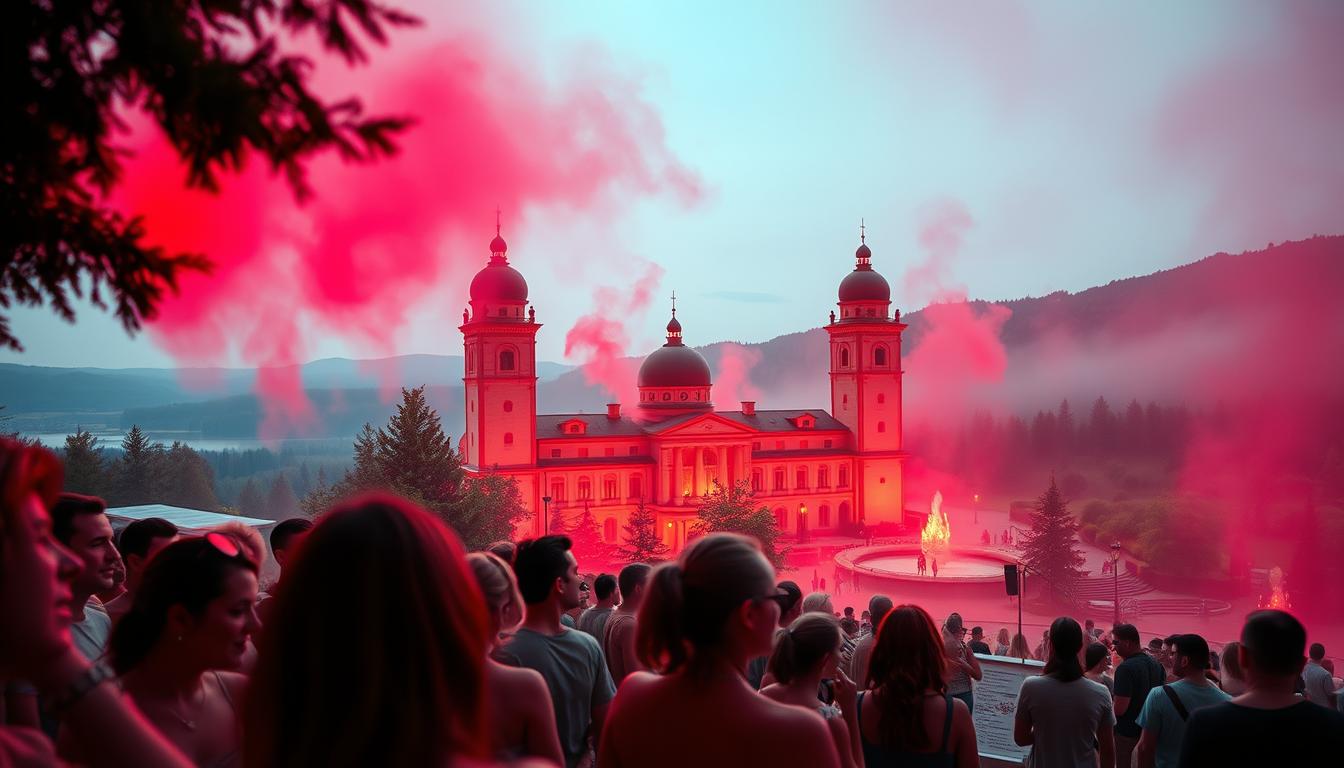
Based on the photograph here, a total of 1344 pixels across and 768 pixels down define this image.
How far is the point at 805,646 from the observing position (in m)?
4.19

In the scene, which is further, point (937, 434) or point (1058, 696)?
point (937, 434)

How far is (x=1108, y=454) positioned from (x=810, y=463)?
1775 inches

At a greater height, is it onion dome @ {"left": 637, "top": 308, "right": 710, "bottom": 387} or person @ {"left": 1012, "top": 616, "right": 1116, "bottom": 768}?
onion dome @ {"left": 637, "top": 308, "right": 710, "bottom": 387}

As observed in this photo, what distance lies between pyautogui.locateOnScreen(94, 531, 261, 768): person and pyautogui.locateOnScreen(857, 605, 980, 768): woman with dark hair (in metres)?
2.80

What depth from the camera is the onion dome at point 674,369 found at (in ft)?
200

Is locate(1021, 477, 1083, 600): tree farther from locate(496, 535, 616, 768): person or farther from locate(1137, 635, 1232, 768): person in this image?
locate(496, 535, 616, 768): person

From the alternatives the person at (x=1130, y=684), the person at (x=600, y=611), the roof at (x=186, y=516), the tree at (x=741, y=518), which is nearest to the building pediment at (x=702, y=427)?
the tree at (x=741, y=518)

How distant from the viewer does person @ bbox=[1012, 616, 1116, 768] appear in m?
5.56

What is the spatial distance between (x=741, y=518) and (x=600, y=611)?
4007cm

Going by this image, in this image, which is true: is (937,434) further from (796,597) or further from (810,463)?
(796,597)

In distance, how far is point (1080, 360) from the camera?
404 feet

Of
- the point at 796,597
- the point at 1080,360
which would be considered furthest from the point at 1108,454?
the point at 796,597

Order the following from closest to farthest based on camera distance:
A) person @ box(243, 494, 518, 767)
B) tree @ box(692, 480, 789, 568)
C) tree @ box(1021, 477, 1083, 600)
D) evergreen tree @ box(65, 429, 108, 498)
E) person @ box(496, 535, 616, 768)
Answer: person @ box(243, 494, 518, 767)
person @ box(496, 535, 616, 768)
tree @ box(1021, 477, 1083, 600)
tree @ box(692, 480, 789, 568)
evergreen tree @ box(65, 429, 108, 498)

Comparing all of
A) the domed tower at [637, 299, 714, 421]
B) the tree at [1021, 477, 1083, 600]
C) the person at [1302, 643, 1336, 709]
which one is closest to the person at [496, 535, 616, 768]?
the person at [1302, 643, 1336, 709]
